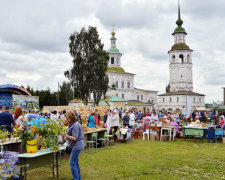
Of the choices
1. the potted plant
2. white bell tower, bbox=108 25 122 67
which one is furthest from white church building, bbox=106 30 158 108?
the potted plant

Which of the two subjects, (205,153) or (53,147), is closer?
(53,147)

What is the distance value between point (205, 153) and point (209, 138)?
168 inches

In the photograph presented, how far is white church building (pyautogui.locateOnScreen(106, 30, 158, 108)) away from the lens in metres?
64.5

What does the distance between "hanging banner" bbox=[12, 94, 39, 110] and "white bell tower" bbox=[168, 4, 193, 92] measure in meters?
52.5

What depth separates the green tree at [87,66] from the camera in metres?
34.1

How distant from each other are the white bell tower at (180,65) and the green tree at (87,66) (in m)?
39.8

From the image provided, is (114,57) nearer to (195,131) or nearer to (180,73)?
(180,73)

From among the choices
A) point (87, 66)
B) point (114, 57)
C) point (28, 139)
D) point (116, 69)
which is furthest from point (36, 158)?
point (114, 57)

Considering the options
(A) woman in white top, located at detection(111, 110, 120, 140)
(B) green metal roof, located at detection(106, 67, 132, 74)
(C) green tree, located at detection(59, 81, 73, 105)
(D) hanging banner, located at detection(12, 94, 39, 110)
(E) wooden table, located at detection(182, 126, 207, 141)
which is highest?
(B) green metal roof, located at detection(106, 67, 132, 74)

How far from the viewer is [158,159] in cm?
918

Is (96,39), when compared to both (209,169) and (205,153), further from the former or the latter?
(209,169)

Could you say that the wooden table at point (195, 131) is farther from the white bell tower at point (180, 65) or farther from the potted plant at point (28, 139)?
the white bell tower at point (180, 65)

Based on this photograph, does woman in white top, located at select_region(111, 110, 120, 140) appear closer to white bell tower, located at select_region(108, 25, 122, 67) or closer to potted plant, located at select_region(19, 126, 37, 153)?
potted plant, located at select_region(19, 126, 37, 153)

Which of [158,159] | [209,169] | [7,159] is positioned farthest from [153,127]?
[7,159]
